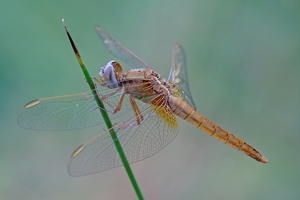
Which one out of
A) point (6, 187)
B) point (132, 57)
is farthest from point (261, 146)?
point (6, 187)

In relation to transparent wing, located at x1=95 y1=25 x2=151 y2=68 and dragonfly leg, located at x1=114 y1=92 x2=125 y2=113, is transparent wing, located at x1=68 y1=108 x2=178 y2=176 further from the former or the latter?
transparent wing, located at x1=95 y1=25 x2=151 y2=68

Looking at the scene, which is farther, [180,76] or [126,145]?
[180,76]

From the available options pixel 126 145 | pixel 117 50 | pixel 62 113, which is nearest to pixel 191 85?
pixel 117 50

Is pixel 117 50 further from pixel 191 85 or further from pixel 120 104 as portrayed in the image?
pixel 191 85

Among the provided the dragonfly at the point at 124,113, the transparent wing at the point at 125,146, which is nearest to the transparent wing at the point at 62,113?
the dragonfly at the point at 124,113

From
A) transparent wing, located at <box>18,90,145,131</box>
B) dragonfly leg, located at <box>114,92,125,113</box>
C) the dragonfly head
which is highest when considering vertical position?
the dragonfly head

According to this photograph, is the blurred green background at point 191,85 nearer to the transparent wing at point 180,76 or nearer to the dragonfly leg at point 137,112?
the transparent wing at point 180,76

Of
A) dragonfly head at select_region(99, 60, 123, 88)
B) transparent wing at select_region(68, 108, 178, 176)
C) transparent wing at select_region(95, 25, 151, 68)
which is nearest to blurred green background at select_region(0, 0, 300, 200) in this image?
transparent wing at select_region(95, 25, 151, 68)
